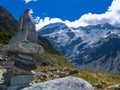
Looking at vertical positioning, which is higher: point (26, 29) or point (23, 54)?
point (26, 29)

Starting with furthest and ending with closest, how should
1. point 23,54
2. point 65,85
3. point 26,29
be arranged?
point 23,54 → point 26,29 → point 65,85

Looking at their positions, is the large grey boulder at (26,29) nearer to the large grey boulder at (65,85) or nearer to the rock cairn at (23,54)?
the rock cairn at (23,54)

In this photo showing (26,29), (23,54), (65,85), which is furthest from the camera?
(23,54)

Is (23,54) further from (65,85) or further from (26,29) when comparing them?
(65,85)

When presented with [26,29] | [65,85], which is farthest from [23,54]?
[65,85]

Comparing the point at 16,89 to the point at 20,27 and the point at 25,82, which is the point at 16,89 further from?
the point at 20,27

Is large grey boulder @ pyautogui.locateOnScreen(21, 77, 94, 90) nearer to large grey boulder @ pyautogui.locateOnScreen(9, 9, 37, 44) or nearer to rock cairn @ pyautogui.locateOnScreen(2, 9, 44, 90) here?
rock cairn @ pyautogui.locateOnScreen(2, 9, 44, 90)

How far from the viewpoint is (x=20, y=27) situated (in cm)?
2462

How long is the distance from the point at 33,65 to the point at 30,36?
1.94 m

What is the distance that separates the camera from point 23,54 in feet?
79.7

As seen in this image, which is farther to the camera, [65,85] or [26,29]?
[26,29]

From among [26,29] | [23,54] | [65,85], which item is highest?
[26,29]

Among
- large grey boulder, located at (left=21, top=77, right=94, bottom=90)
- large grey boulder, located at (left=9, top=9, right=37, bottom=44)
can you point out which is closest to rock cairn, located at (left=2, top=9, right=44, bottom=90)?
large grey boulder, located at (left=9, top=9, right=37, bottom=44)

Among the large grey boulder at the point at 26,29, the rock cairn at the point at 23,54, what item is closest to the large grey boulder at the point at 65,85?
the rock cairn at the point at 23,54
